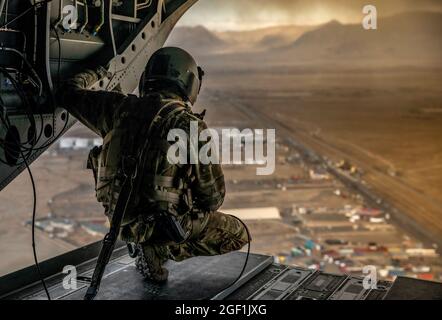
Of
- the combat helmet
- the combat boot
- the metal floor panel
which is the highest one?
the combat helmet

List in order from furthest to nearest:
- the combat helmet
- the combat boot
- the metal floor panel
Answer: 1. the combat boot
2. the metal floor panel
3. the combat helmet

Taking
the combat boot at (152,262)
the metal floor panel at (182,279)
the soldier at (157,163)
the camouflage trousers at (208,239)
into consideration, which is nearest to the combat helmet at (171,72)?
the soldier at (157,163)

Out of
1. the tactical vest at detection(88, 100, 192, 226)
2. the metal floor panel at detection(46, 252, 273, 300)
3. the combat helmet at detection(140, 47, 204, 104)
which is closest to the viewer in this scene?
the tactical vest at detection(88, 100, 192, 226)

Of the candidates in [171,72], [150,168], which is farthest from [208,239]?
[171,72]

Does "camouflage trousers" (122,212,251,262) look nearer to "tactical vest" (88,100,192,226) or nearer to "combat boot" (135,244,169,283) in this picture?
"combat boot" (135,244,169,283)

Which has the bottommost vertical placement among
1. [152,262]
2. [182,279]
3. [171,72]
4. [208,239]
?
[182,279]

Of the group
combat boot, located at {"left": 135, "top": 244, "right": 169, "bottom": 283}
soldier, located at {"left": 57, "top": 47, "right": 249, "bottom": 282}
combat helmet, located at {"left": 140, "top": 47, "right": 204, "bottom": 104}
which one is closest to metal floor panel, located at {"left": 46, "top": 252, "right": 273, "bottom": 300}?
combat boot, located at {"left": 135, "top": 244, "right": 169, "bottom": 283}

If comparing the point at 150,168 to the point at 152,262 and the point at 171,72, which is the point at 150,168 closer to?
the point at 171,72
